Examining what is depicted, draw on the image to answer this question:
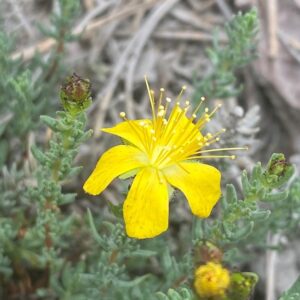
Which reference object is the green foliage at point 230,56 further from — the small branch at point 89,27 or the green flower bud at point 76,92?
the green flower bud at point 76,92

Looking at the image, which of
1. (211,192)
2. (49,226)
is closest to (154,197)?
(211,192)

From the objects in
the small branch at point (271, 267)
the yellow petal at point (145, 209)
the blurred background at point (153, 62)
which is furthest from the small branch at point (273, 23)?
the yellow petal at point (145, 209)

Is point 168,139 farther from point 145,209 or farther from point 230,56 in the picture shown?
point 230,56

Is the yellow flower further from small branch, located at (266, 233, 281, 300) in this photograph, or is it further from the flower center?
small branch, located at (266, 233, 281, 300)

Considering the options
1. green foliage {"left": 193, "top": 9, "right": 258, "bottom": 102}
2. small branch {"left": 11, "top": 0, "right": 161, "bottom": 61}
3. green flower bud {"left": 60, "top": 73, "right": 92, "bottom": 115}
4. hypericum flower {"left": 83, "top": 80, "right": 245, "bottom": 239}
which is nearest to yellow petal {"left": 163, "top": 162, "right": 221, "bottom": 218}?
hypericum flower {"left": 83, "top": 80, "right": 245, "bottom": 239}

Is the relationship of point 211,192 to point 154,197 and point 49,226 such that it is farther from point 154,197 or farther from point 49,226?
point 49,226

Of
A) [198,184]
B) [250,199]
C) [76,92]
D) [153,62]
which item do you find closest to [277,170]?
[250,199]
